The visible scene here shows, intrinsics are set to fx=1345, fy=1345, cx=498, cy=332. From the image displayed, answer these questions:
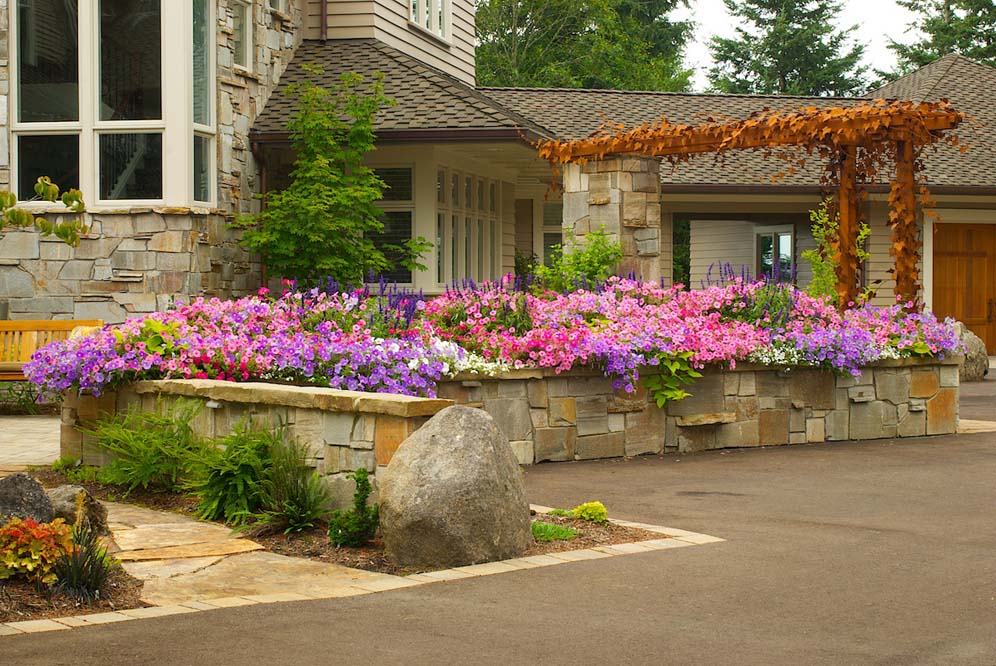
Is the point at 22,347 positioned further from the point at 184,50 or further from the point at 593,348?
the point at 593,348

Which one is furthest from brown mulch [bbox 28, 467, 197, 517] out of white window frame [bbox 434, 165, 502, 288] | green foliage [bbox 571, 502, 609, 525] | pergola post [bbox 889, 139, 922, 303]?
white window frame [bbox 434, 165, 502, 288]

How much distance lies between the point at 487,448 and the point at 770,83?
38.6m

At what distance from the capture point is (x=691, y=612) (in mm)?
5590

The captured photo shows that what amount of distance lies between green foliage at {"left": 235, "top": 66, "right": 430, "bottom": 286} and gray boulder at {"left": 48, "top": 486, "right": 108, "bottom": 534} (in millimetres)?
8546

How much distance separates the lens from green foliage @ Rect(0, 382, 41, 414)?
14039mm

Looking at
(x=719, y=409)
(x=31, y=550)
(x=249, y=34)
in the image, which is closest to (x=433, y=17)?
(x=249, y=34)

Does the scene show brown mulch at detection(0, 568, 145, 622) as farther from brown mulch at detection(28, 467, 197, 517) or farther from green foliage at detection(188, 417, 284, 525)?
brown mulch at detection(28, 467, 197, 517)

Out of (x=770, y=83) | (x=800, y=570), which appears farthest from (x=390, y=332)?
(x=770, y=83)

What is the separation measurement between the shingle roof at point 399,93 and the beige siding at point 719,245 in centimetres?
1109

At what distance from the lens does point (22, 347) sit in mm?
14008

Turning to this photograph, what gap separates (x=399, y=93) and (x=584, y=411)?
7577 millimetres

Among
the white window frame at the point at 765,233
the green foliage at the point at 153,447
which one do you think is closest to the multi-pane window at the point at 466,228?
the white window frame at the point at 765,233

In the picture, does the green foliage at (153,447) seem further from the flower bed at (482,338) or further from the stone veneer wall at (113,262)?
the stone veneer wall at (113,262)

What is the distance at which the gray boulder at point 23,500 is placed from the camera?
20.0ft
